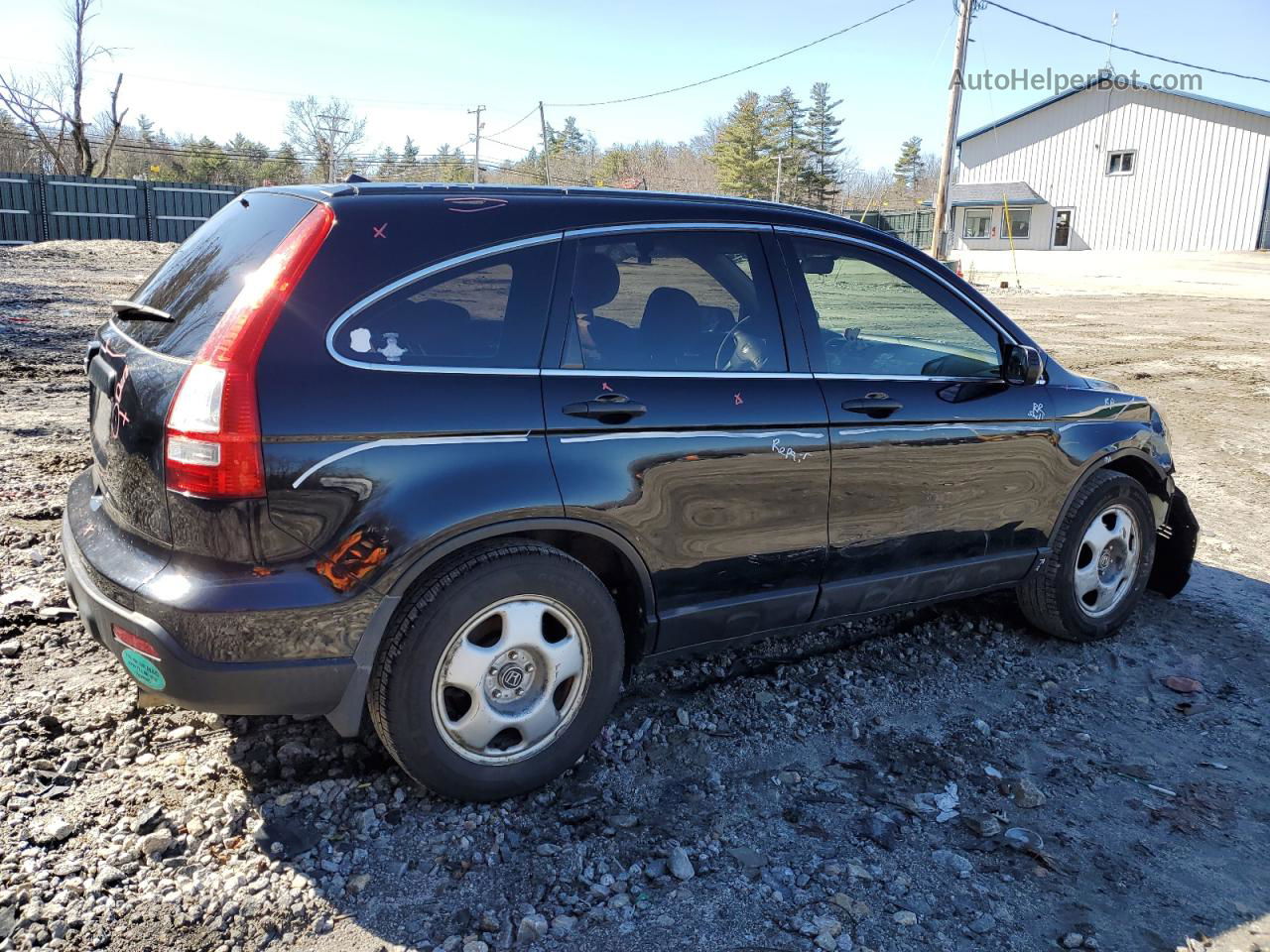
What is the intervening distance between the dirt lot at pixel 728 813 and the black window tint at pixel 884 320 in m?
1.35

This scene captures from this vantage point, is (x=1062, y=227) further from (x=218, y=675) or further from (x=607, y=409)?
(x=218, y=675)

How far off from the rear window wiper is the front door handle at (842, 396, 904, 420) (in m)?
2.33

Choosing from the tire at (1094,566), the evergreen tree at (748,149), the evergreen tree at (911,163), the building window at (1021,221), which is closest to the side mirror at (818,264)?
the tire at (1094,566)

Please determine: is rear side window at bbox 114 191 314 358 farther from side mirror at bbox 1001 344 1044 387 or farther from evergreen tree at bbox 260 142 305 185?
evergreen tree at bbox 260 142 305 185

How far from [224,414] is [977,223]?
2311 inches

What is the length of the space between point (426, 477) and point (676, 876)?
4.53 ft

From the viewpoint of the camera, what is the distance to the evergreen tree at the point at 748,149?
283 ft

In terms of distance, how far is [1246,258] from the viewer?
41719 millimetres

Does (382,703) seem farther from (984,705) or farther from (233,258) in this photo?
(984,705)

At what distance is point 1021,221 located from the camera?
54281 millimetres

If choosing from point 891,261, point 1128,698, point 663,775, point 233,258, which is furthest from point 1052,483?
point 233,258

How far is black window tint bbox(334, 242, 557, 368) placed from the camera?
2.86 m

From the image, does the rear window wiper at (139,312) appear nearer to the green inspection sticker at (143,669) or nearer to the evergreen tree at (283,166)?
the green inspection sticker at (143,669)

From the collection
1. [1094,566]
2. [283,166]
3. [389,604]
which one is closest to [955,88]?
[1094,566]
